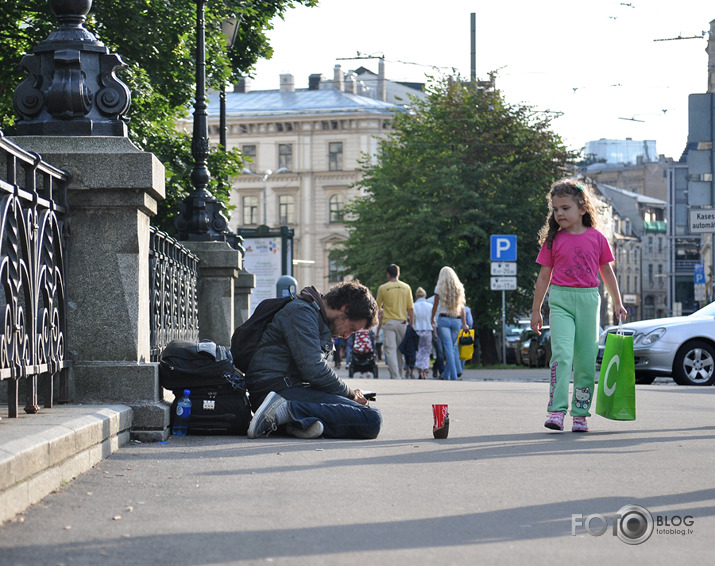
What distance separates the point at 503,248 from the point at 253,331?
74.7ft

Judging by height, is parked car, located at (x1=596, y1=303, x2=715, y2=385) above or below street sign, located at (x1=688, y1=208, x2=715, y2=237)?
below

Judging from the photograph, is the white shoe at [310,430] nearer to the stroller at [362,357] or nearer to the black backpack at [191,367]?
the black backpack at [191,367]

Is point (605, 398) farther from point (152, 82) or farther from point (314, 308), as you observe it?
point (152, 82)

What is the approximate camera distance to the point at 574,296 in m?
8.89

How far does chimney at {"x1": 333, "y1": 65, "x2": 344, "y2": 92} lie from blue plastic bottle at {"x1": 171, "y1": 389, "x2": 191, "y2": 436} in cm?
8580

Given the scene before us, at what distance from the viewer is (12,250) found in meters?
5.84

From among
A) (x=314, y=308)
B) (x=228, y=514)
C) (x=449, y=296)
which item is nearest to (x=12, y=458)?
(x=228, y=514)

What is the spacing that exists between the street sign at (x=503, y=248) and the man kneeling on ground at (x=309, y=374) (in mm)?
22384

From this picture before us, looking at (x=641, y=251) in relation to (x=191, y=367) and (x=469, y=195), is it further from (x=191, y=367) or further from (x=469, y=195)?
(x=191, y=367)

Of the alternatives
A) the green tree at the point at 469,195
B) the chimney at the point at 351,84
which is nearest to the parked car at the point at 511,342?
the green tree at the point at 469,195

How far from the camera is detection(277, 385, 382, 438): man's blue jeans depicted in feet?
26.5

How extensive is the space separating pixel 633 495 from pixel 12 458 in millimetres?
2733

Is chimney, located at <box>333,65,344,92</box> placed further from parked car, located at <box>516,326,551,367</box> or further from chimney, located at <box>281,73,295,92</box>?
parked car, located at <box>516,326,551,367</box>

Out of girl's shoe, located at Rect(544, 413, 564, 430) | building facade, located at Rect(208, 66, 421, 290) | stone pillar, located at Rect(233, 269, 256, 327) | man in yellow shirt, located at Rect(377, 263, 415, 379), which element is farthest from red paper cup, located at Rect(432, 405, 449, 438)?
building facade, located at Rect(208, 66, 421, 290)
